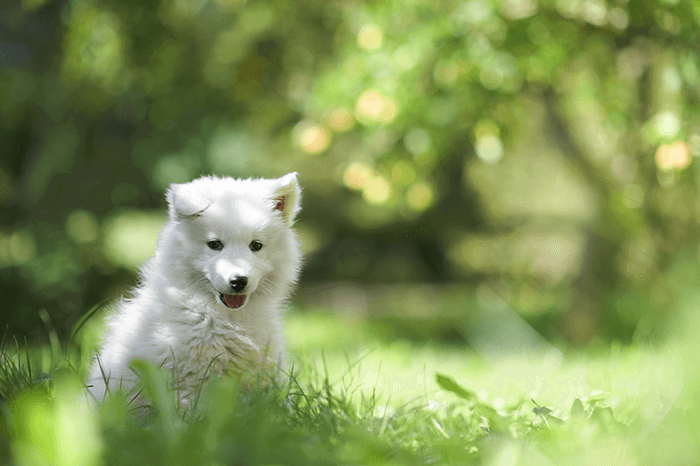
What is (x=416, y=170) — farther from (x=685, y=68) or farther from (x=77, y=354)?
(x=77, y=354)

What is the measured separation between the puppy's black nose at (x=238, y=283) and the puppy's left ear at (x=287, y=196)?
449mm

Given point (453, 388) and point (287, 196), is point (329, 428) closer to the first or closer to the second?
point (453, 388)

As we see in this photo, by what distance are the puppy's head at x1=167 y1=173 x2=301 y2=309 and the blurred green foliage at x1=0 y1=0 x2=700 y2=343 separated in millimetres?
1643

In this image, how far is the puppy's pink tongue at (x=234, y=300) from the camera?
2.23 m

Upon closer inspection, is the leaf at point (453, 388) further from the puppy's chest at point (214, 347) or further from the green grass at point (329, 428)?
the puppy's chest at point (214, 347)

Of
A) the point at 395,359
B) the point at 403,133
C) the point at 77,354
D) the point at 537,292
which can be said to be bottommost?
the point at 537,292

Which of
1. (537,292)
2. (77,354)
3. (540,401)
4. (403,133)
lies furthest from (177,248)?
(537,292)

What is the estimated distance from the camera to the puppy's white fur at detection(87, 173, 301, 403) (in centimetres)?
215

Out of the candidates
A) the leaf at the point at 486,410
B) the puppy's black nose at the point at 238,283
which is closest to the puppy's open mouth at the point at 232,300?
the puppy's black nose at the point at 238,283

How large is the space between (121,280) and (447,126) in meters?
4.35

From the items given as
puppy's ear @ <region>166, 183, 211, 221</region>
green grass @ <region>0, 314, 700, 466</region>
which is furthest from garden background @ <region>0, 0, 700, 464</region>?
puppy's ear @ <region>166, 183, 211, 221</region>

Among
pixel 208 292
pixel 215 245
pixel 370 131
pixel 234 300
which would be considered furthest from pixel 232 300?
pixel 370 131

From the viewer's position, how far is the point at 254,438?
1.57 meters

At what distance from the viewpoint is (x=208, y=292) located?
7.57 ft
